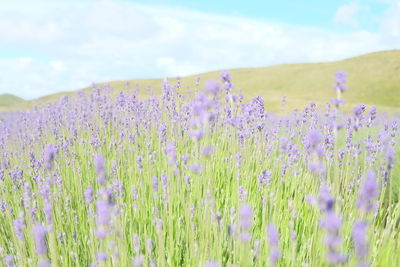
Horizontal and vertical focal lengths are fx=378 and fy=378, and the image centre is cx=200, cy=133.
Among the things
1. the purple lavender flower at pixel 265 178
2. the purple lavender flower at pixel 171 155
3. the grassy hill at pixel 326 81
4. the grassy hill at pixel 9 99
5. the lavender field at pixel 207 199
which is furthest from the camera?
the grassy hill at pixel 9 99

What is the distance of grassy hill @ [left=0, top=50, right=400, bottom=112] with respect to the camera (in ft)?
89.6

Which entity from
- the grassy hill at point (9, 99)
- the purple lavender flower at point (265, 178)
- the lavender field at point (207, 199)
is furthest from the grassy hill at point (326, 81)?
the grassy hill at point (9, 99)

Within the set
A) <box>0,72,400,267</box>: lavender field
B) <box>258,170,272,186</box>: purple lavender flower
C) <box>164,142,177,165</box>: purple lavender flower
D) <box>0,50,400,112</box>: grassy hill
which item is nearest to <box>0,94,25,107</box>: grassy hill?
<box>0,50,400,112</box>: grassy hill

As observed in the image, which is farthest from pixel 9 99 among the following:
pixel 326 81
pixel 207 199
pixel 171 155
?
pixel 207 199

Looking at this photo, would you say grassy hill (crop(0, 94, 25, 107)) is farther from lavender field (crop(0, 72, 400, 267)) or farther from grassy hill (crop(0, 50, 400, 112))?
lavender field (crop(0, 72, 400, 267))

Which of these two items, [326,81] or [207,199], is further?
[326,81]

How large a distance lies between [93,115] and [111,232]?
387 centimetres

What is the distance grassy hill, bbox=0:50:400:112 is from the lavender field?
18359mm

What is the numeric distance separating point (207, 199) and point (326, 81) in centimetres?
3093

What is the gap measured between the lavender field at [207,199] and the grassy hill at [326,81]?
18359mm

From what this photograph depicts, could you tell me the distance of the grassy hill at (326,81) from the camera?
27312 millimetres

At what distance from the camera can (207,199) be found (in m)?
1.58

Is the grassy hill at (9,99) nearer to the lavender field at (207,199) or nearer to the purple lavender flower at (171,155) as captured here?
the lavender field at (207,199)

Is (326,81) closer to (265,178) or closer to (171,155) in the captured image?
(265,178)
